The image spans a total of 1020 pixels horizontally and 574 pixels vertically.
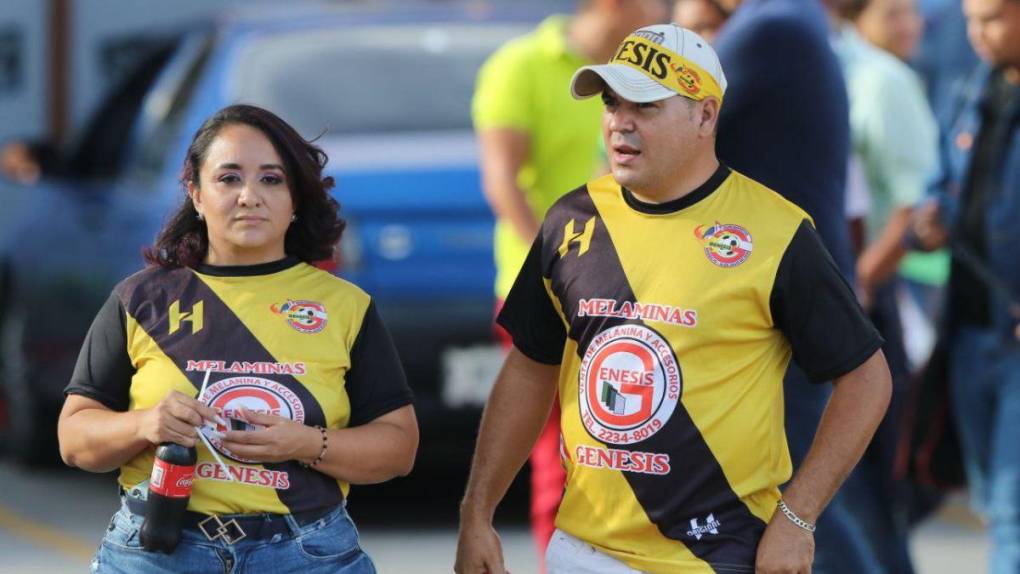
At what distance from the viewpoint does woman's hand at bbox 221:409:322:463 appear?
3.76 meters

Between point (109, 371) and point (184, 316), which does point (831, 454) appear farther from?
point (109, 371)

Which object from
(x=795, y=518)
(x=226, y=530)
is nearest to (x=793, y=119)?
(x=795, y=518)

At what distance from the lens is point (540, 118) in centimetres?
642

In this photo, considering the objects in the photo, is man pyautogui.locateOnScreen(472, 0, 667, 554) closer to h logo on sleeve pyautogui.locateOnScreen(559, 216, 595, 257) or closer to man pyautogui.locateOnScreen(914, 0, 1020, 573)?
man pyautogui.locateOnScreen(914, 0, 1020, 573)

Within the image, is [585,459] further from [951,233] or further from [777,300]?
[951,233]

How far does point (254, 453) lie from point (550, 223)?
0.69m

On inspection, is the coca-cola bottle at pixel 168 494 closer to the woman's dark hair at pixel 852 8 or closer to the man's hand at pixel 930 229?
the man's hand at pixel 930 229

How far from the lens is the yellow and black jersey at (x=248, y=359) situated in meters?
3.83

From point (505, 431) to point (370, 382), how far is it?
1.00 feet

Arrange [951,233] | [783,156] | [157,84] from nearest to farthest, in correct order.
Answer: [783,156], [951,233], [157,84]

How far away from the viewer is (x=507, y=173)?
20.7ft

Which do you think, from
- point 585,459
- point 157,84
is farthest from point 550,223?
point 157,84

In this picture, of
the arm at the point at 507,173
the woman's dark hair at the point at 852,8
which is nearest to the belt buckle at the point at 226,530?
the arm at the point at 507,173

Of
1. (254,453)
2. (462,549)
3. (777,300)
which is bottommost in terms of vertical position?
(462,549)
